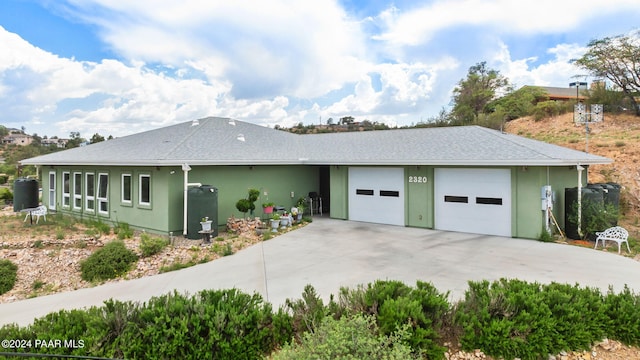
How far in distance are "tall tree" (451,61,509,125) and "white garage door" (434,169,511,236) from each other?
28332 mm

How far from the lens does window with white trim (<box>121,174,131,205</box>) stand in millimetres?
11991

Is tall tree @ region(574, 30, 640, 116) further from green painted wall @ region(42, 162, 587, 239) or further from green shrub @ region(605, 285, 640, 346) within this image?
green shrub @ region(605, 285, 640, 346)

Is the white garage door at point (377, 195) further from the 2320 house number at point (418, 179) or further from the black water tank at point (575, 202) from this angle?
the black water tank at point (575, 202)

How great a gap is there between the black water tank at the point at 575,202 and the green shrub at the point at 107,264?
12638 millimetres

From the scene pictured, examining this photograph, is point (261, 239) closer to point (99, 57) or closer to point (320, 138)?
point (320, 138)

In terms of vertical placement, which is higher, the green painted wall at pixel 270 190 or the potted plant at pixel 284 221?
the green painted wall at pixel 270 190

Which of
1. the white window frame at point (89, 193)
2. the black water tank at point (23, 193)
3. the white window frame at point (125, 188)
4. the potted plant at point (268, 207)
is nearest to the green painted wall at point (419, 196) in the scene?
the potted plant at point (268, 207)

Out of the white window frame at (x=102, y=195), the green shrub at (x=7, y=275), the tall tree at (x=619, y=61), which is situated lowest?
the green shrub at (x=7, y=275)

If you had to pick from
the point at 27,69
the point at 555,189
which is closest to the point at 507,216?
the point at 555,189

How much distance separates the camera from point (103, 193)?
1295 centimetres

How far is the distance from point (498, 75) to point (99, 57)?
138ft

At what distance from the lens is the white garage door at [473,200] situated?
10930 millimetres

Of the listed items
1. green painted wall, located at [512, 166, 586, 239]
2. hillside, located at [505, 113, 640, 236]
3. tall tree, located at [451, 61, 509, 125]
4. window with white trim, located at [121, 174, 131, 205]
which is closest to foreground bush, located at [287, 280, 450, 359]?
green painted wall, located at [512, 166, 586, 239]

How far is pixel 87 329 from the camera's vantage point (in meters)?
3.51
